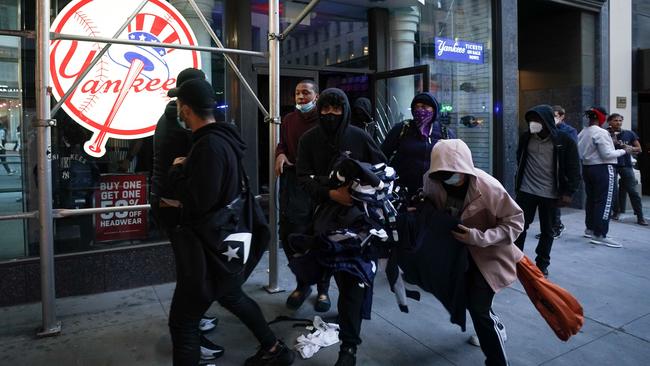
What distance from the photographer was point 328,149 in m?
3.59

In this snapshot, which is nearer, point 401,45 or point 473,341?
point 473,341

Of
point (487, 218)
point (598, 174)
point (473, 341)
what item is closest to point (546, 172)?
point (473, 341)

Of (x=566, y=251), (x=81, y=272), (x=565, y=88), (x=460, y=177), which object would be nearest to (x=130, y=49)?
(x=81, y=272)

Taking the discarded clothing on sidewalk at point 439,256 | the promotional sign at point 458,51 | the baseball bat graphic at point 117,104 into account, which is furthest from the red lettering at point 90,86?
the promotional sign at point 458,51

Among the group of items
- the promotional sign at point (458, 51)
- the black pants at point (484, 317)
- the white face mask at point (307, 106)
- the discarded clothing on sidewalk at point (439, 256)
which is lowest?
the black pants at point (484, 317)

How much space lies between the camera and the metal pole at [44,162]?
11.7 ft

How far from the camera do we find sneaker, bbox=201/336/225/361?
3326mm

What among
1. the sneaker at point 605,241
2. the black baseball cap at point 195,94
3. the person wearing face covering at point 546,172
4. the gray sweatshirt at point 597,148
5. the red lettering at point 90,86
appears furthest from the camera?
the gray sweatshirt at point 597,148

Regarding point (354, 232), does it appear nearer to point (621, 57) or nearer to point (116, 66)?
point (116, 66)

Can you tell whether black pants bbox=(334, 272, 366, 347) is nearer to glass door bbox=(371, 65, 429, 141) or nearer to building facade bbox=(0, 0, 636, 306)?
building facade bbox=(0, 0, 636, 306)

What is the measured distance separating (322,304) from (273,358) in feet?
3.65

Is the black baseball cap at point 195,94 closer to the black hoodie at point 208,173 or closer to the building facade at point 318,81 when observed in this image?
the black hoodie at point 208,173

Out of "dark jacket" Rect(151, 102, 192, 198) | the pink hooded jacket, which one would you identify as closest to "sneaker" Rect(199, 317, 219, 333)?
"dark jacket" Rect(151, 102, 192, 198)

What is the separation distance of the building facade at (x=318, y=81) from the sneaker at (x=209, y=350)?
1905 mm
